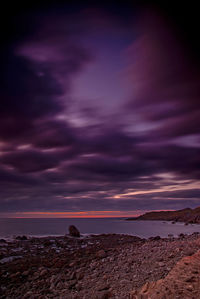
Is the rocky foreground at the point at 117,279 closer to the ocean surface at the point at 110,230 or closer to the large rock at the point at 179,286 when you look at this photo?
the large rock at the point at 179,286

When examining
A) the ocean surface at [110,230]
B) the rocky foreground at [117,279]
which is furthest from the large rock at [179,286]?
the ocean surface at [110,230]

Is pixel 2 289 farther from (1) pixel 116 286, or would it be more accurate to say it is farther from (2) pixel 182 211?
(2) pixel 182 211

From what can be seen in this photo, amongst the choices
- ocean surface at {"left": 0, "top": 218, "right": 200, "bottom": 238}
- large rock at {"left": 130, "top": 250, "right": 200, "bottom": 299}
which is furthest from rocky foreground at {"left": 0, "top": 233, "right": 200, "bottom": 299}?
ocean surface at {"left": 0, "top": 218, "right": 200, "bottom": 238}

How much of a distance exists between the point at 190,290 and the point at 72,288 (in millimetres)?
6775

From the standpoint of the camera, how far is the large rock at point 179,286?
6073 mm

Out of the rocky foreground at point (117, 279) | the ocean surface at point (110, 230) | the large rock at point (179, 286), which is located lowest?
the ocean surface at point (110, 230)

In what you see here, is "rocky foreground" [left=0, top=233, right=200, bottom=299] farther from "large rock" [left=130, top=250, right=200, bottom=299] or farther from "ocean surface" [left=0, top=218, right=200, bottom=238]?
"ocean surface" [left=0, top=218, right=200, bottom=238]

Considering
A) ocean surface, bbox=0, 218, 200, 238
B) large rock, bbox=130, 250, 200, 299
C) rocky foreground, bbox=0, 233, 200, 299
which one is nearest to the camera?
large rock, bbox=130, 250, 200, 299

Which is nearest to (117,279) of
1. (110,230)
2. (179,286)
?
(179,286)

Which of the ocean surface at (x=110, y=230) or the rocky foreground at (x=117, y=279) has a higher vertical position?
the rocky foreground at (x=117, y=279)

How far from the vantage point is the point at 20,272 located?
15461 mm

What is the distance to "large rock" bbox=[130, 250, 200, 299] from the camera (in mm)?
6073

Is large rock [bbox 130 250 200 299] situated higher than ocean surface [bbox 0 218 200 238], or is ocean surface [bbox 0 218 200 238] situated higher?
large rock [bbox 130 250 200 299]

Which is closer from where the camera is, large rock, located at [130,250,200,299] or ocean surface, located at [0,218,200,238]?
large rock, located at [130,250,200,299]
